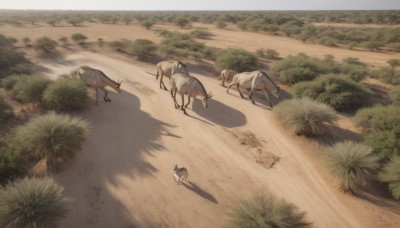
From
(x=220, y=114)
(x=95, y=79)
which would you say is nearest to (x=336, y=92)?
(x=220, y=114)

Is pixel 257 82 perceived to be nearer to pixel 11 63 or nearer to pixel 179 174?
pixel 179 174

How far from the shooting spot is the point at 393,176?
24.2ft

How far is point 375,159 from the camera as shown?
7922 millimetres

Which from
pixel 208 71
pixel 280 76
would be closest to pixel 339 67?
pixel 280 76

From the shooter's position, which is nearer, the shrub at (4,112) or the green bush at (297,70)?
the shrub at (4,112)

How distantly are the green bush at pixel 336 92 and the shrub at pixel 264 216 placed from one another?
27.4ft

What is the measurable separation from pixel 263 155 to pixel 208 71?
35.1ft

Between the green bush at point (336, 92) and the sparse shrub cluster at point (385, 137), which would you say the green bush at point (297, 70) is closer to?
the green bush at point (336, 92)

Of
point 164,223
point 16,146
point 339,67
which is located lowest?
point 164,223

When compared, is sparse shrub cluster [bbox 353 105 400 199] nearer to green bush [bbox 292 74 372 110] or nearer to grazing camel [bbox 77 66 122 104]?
green bush [bbox 292 74 372 110]

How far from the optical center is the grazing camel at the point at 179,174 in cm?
743

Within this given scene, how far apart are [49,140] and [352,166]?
914cm

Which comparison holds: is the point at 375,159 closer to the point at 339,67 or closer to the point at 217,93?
the point at 217,93

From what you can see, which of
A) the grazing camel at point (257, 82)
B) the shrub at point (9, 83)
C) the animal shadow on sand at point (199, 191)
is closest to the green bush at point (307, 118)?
the grazing camel at point (257, 82)
